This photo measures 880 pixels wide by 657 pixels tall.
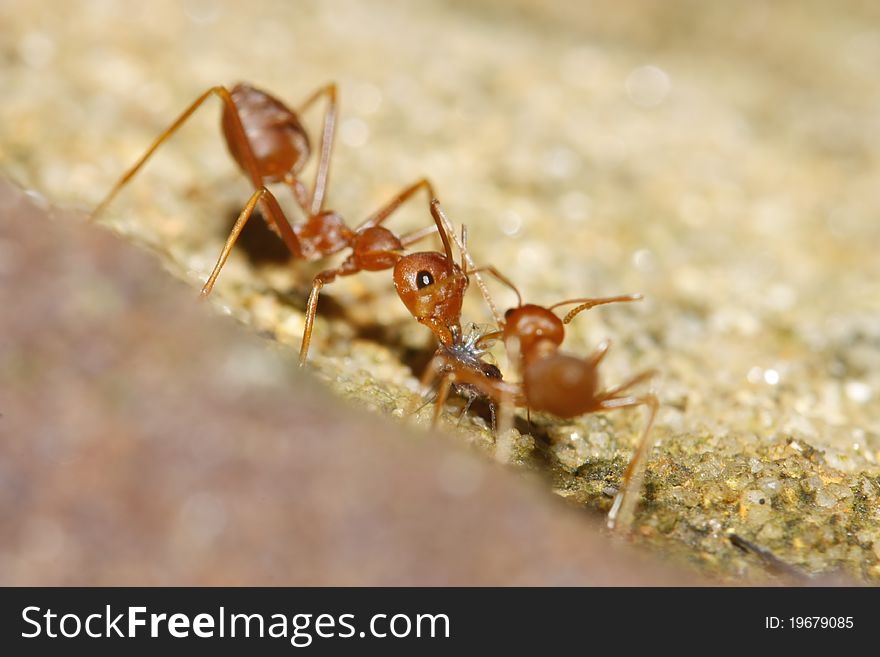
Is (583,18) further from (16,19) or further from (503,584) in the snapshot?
(503,584)

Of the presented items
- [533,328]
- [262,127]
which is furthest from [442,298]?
[262,127]

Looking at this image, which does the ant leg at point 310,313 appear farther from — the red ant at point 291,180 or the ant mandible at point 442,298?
the ant mandible at point 442,298

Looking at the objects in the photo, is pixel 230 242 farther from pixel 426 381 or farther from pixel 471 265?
pixel 426 381

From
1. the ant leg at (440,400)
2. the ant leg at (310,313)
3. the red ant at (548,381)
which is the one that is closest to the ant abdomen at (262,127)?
the ant leg at (310,313)
